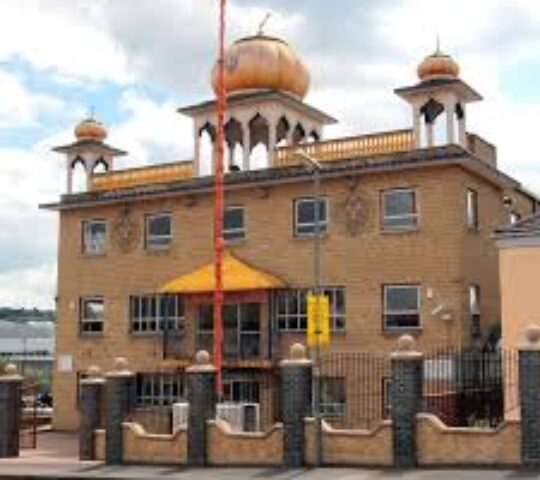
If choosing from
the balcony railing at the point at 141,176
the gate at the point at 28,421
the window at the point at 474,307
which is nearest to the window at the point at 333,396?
the window at the point at 474,307

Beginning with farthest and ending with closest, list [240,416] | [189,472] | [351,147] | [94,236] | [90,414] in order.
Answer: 1. [94,236]
2. [351,147]
3. [240,416]
4. [90,414]
5. [189,472]

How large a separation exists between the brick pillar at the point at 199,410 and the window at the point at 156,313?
39.0 ft

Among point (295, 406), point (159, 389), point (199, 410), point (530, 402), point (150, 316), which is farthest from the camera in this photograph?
point (150, 316)

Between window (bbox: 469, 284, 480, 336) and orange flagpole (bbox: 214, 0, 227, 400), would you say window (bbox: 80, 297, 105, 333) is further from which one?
window (bbox: 469, 284, 480, 336)

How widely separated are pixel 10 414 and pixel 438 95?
1701cm

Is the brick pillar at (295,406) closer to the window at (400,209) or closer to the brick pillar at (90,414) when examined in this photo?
the brick pillar at (90,414)

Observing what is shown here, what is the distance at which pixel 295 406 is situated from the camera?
2497cm

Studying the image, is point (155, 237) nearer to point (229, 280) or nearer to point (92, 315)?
point (92, 315)

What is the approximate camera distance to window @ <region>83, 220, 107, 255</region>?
137ft

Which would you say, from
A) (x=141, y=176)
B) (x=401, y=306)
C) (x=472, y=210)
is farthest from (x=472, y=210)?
(x=141, y=176)

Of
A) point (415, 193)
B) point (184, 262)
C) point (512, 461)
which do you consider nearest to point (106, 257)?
point (184, 262)

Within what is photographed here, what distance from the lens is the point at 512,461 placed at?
875 inches

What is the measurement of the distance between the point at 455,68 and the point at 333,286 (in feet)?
27.6

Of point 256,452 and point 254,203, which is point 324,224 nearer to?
point 254,203
